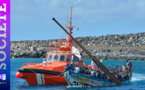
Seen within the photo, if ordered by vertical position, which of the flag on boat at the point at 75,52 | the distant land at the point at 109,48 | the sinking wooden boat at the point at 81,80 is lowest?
the sinking wooden boat at the point at 81,80

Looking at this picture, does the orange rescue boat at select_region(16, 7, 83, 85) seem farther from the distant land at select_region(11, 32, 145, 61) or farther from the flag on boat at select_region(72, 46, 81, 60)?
the distant land at select_region(11, 32, 145, 61)

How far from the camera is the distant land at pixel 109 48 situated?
13725 centimetres

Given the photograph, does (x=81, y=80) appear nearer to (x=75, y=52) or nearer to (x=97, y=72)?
(x=97, y=72)

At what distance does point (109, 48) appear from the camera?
508 ft

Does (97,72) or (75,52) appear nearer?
(97,72)

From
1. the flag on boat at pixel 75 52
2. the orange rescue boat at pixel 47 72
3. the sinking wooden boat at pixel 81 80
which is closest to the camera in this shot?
the sinking wooden boat at pixel 81 80

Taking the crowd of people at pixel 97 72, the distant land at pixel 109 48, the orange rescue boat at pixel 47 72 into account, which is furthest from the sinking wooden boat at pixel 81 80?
the distant land at pixel 109 48

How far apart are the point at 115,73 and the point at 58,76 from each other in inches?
261

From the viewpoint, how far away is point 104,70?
34500 mm

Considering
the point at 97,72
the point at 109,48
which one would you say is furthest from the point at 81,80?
the point at 109,48

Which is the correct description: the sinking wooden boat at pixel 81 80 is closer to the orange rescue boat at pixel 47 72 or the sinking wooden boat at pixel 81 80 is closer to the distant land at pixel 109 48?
the orange rescue boat at pixel 47 72

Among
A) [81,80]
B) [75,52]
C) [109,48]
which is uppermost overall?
[109,48]

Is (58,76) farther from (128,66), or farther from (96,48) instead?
(96,48)

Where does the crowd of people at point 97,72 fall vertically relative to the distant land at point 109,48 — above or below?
below
